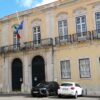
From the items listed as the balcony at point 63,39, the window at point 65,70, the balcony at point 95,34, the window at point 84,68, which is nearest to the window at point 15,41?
the balcony at point 63,39

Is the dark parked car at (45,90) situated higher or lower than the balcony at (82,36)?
lower

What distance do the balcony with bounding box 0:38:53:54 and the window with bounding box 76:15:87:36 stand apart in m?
3.47

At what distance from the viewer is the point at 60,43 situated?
34.2 m

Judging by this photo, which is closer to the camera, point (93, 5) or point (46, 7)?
point (93, 5)

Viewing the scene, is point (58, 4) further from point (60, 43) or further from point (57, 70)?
point (57, 70)

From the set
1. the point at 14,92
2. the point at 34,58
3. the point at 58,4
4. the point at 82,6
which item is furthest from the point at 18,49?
the point at 82,6

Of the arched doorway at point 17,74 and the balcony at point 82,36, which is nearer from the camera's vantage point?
the balcony at point 82,36

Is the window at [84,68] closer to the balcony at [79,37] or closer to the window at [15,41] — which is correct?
the balcony at [79,37]

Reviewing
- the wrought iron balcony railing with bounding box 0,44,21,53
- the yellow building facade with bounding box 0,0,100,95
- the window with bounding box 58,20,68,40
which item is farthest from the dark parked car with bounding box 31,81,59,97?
the wrought iron balcony railing with bounding box 0,44,21,53

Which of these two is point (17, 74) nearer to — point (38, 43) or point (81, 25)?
point (38, 43)

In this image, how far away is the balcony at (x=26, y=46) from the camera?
116 feet

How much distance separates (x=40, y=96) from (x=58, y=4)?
10891 mm

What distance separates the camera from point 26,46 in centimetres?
3744

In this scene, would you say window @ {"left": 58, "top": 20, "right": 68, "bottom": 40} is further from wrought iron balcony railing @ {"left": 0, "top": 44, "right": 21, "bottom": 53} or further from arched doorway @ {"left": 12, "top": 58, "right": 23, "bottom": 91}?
arched doorway @ {"left": 12, "top": 58, "right": 23, "bottom": 91}
